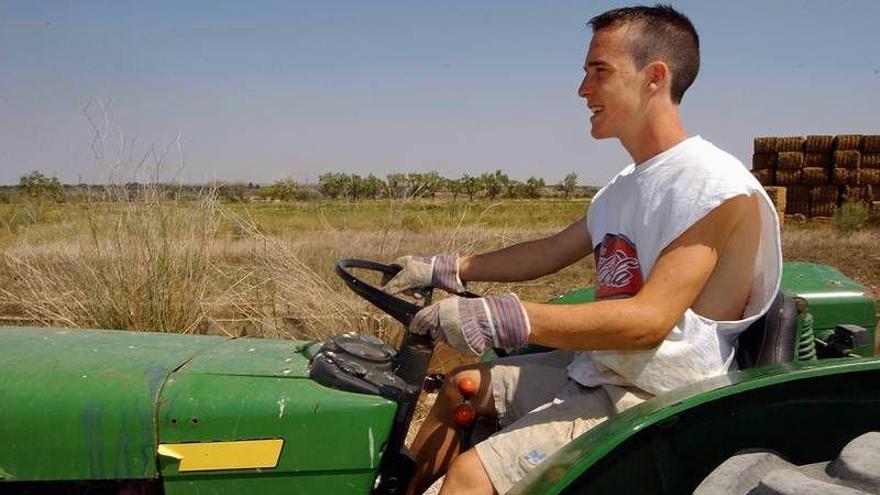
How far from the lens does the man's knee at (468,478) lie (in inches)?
64.0

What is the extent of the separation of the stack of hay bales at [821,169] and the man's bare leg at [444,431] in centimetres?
1821

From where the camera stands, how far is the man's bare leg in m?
1.89

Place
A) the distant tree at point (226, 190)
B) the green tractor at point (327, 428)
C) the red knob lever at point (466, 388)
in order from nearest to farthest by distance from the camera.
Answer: the green tractor at point (327, 428) < the red knob lever at point (466, 388) < the distant tree at point (226, 190)

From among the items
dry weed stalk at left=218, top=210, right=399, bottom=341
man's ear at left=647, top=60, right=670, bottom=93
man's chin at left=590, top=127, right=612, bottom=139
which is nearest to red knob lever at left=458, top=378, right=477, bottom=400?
man's chin at left=590, top=127, right=612, bottom=139

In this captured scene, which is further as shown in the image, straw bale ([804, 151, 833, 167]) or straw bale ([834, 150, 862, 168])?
straw bale ([804, 151, 833, 167])

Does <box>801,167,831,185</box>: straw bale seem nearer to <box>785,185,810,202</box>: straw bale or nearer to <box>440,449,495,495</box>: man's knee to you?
<box>785,185,810,202</box>: straw bale

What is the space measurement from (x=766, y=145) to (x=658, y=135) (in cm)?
1912

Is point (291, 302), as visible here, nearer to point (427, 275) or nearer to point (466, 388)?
point (427, 275)

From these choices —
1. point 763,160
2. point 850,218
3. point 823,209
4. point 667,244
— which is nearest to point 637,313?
point 667,244

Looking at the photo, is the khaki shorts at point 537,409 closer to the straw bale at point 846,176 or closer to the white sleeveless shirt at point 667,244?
the white sleeveless shirt at point 667,244

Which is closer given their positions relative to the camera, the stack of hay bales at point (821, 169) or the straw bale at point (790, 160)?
the stack of hay bales at point (821, 169)

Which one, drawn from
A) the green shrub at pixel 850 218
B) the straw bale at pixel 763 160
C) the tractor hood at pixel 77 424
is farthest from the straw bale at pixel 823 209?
the tractor hood at pixel 77 424

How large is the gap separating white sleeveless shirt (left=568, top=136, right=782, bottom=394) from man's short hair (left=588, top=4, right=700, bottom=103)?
183 millimetres

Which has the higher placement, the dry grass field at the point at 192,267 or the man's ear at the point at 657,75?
the man's ear at the point at 657,75
